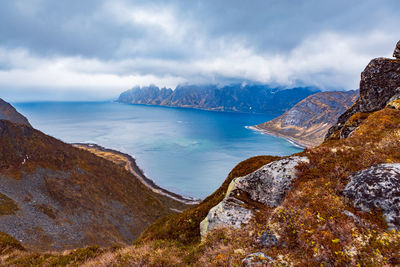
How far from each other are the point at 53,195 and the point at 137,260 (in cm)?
6000

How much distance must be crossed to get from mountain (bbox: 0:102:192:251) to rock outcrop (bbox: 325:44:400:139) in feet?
181

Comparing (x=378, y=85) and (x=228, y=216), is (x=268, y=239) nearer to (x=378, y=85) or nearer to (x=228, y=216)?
(x=228, y=216)

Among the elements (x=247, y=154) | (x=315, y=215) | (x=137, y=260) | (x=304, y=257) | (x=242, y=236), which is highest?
(x=315, y=215)

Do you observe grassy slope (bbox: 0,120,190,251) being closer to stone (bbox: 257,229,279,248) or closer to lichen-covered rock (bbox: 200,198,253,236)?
lichen-covered rock (bbox: 200,198,253,236)

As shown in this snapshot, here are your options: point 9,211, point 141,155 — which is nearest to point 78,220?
point 9,211

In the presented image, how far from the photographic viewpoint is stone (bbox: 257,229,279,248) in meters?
7.88

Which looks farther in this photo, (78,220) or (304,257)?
(78,220)

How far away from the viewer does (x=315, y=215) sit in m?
8.04

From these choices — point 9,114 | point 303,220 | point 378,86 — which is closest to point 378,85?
point 378,86

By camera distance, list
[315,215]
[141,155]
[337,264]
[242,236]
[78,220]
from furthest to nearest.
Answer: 1. [141,155]
2. [78,220]
3. [242,236]
4. [315,215]
5. [337,264]

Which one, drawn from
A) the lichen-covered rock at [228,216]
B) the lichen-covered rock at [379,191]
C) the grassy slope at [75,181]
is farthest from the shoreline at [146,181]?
the lichen-covered rock at [379,191]

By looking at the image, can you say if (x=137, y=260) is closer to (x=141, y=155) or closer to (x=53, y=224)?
(x=53, y=224)

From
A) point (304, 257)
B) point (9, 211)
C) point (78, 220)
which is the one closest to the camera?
point (304, 257)

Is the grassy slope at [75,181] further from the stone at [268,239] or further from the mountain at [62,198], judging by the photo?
the stone at [268,239]
